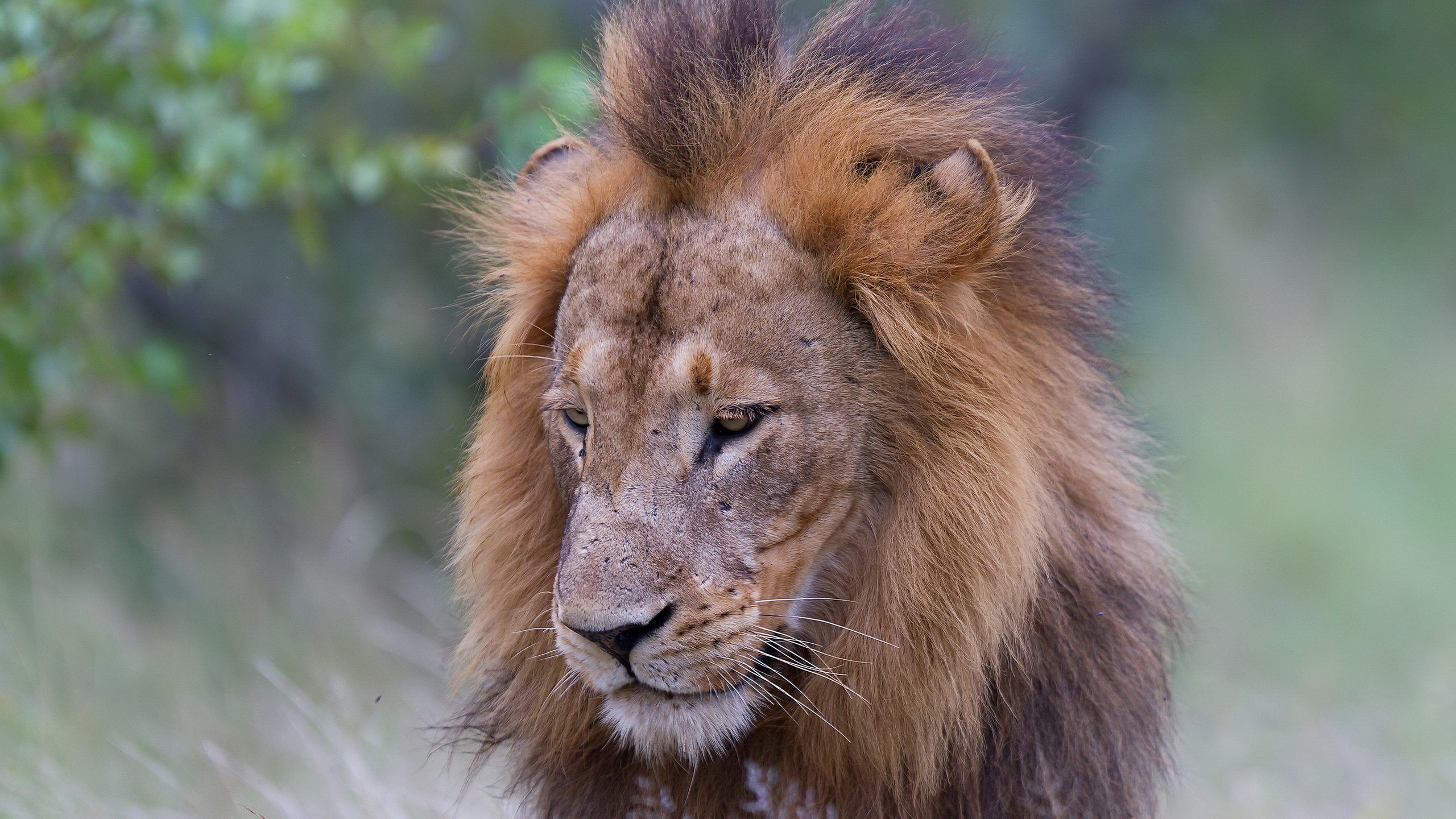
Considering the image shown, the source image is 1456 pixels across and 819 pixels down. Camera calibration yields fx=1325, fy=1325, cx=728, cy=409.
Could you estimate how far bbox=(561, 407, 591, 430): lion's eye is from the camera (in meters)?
2.58

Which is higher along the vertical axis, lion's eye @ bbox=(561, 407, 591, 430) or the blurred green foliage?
the blurred green foliage

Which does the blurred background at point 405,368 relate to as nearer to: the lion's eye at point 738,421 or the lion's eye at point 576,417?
the lion's eye at point 738,421

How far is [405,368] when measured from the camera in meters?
7.69

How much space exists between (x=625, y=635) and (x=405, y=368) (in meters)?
5.73

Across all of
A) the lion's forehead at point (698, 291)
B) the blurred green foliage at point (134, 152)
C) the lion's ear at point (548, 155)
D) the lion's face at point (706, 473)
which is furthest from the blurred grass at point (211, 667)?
the lion's ear at point (548, 155)

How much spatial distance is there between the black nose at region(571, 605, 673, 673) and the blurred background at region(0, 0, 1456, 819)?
1340 mm

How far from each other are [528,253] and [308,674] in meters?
3.22

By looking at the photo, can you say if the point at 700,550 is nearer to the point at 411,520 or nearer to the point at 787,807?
the point at 787,807

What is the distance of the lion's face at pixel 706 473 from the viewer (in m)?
2.29

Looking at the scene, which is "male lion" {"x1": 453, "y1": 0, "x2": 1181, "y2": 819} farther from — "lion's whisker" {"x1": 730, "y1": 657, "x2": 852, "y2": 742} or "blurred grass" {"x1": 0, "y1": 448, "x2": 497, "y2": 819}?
"blurred grass" {"x1": 0, "y1": 448, "x2": 497, "y2": 819}

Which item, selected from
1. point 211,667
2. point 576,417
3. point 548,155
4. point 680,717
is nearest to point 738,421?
point 576,417

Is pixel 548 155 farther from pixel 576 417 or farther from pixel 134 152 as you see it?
pixel 134 152

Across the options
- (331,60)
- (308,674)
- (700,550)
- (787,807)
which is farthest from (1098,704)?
(331,60)

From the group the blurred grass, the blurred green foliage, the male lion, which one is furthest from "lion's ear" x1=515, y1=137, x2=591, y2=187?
the blurred grass
